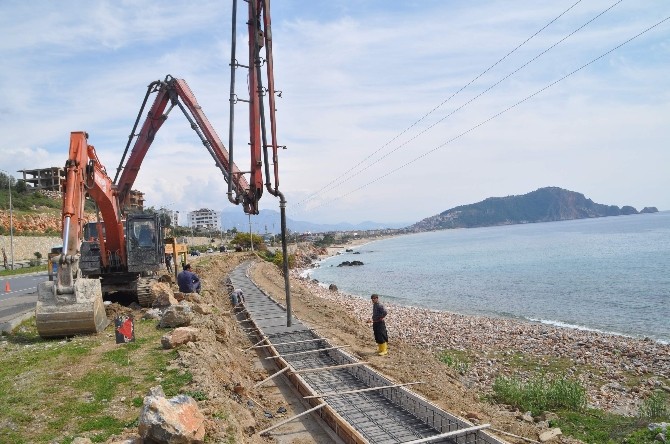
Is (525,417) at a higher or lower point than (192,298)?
lower

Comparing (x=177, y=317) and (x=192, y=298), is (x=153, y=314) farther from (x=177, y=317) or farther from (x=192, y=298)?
(x=192, y=298)

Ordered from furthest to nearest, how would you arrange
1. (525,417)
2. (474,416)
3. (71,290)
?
(71,290) < (525,417) < (474,416)

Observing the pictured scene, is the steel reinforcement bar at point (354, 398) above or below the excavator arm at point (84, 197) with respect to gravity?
below

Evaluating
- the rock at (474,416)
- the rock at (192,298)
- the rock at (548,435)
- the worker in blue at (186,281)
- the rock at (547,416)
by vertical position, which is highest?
the worker in blue at (186,281)

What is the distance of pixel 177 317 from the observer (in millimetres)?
13320

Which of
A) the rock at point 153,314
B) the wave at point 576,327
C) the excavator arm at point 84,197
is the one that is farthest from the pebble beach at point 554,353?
the excavator arm at point 84,197

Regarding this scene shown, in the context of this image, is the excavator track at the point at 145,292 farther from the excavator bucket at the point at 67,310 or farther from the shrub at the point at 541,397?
the shrub at the point at 541,397

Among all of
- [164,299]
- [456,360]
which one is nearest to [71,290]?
[164,299]

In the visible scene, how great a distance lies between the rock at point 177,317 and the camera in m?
13.3

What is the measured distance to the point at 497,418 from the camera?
9.73 meters

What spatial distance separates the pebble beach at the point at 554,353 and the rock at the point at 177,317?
543 cm

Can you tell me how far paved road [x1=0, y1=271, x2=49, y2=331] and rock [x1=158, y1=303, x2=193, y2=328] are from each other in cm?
443

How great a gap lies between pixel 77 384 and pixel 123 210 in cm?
1113

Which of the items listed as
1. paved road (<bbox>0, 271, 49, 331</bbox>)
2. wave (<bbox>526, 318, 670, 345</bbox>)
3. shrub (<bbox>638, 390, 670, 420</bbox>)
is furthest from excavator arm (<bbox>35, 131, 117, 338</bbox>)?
wave (<bbox>526, 318, 670, 345</bbox>)
